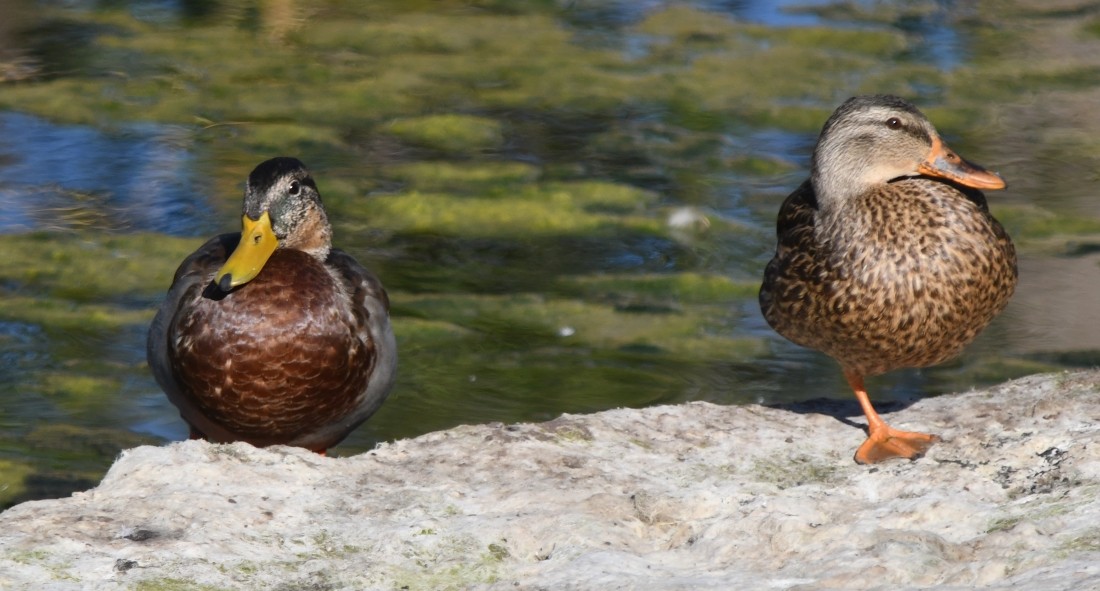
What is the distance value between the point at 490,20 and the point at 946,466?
6304 millimetres

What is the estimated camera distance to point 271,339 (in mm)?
3699

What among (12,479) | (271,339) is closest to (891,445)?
(271,339)

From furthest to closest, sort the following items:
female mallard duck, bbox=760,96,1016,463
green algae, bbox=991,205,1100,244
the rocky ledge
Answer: green algae, bbox=991,205,1100,244 → female mallard duck, bbox=760,96,1016,463 → the rocky ledge

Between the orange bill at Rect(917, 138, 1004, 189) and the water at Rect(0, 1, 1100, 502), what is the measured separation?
129cm

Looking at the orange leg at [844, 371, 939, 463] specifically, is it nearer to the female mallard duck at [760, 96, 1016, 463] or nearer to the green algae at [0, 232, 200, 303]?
the female mallard duck at [760, 96, 1016, 463]

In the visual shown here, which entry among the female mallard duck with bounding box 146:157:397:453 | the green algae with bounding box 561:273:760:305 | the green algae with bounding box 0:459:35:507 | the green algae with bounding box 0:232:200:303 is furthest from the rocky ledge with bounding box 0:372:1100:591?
the green algae with bounding box 0:232:200:303

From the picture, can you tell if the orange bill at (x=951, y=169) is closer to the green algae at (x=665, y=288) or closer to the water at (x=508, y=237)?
the water at (x=508, y=237)

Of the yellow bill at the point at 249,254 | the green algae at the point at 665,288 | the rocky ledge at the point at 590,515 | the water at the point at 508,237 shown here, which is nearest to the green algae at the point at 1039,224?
the water at the point at 508,237

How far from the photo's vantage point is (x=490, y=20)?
29.9ft

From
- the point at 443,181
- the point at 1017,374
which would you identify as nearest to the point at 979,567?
the point at 1017,374

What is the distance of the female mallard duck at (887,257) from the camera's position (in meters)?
3.52

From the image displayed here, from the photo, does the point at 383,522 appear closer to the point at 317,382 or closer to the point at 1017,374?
the point at 317,382

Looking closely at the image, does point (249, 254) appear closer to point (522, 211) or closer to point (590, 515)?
point (590, 515)

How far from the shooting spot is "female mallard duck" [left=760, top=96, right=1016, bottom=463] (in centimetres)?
352
